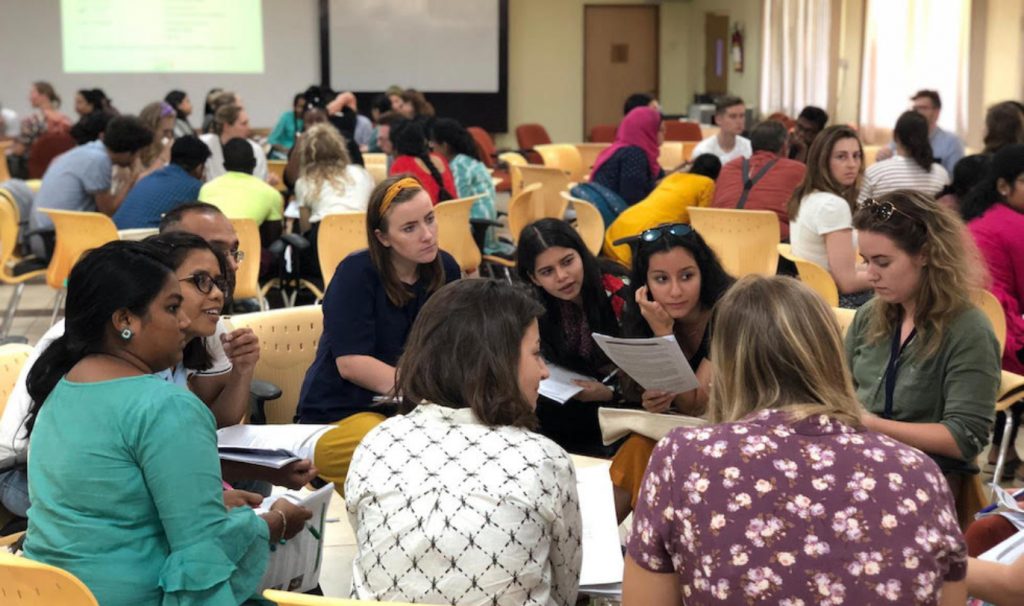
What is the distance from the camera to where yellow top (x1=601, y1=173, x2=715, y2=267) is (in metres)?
5.94

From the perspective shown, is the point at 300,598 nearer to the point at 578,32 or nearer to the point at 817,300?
the point at 817,300

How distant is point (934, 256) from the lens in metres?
2.67

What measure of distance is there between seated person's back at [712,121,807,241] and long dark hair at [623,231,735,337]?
262 centimetres

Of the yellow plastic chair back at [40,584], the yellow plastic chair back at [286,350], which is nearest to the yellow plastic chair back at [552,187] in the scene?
the yellow plastic chair back at [286,350]

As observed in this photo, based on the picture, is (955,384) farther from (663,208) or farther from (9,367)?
(663,208)

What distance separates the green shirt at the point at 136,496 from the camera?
186 centimetres

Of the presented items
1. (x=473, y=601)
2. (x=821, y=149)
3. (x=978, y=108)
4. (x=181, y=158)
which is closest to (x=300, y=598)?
(x=473, y=601)

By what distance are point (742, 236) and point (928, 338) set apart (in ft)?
9.23

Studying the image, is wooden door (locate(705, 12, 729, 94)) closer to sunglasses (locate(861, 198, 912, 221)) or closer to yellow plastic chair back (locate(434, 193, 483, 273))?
yellow plastic chair back (locate(434, 193, 483, 273))

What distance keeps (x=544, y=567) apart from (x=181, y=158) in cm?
474

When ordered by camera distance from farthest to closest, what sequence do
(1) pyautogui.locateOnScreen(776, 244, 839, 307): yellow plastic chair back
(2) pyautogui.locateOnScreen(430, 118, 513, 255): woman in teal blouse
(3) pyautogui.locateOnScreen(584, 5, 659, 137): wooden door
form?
1. (3) pyautogui.locateOnScreen(584, 5, 659, 137): wooden door
2. (2) pyautogui.locateOnScreen(430, 118, 513, 255): woman in teal blouse
3. (1) pyautogui.locateOnScreen(776, 244, 839, 307): yellow plastic chair back

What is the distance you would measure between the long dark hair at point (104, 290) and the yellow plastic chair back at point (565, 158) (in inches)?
330

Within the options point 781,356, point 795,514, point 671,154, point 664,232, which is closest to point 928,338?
point 664,232

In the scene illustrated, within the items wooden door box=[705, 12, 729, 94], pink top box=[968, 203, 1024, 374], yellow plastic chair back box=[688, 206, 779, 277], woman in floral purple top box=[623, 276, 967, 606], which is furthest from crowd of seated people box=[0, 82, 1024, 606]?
wooden door box=[705, 12, 729, 94]
